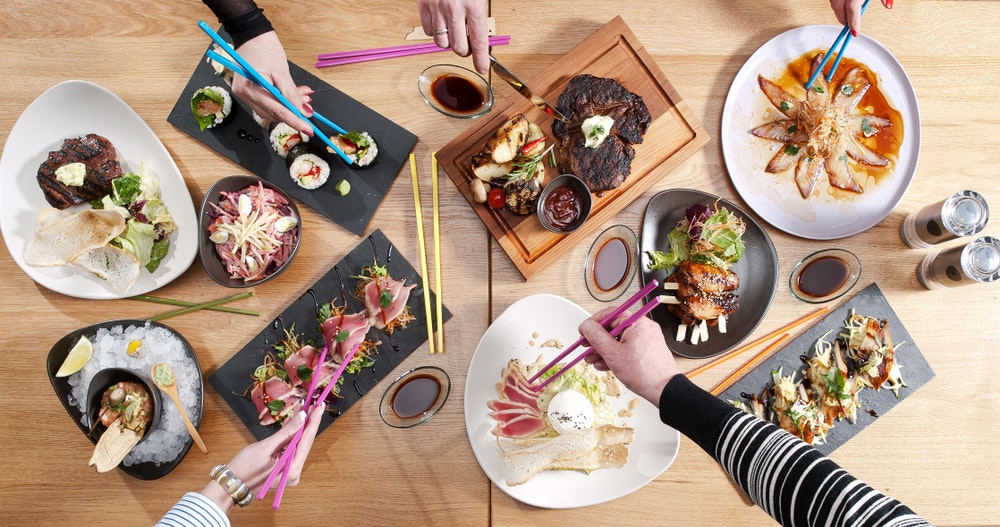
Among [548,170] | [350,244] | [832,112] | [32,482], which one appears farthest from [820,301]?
[32,482]

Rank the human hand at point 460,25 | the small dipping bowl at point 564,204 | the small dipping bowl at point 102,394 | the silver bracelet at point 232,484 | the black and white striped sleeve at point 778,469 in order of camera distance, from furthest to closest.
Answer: the small dipping bowl at point 564,204
the small dipping bowl at point 102,394
the human hand at point 460,25
the silver bracelet at point 232,484
the black and white striped sleeve at point 778,469

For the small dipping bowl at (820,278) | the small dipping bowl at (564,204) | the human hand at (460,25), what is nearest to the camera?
the human hand at (460,25)

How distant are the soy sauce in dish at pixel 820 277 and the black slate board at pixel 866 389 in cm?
12

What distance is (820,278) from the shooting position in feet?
8.51

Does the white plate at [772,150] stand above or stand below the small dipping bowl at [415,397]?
below

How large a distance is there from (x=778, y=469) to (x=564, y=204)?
131cm

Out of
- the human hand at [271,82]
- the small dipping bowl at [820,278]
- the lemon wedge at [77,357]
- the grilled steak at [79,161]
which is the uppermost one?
the grilled steak at [79,161]

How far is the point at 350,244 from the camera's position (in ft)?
8.57

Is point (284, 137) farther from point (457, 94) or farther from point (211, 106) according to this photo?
point (457, 94)

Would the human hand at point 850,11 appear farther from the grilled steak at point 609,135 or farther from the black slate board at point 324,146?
the black slate board at point 324,146

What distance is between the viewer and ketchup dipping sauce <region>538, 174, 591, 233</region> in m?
2.46

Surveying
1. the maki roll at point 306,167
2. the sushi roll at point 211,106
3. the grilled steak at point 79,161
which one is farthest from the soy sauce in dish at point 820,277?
the grilled steak at point 79,161

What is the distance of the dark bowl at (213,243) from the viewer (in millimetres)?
2414

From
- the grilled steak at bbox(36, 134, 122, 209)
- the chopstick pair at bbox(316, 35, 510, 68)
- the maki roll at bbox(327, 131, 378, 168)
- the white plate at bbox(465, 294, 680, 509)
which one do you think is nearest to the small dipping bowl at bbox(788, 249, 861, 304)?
the white plate at bbox(465, 294, 680, 509)
